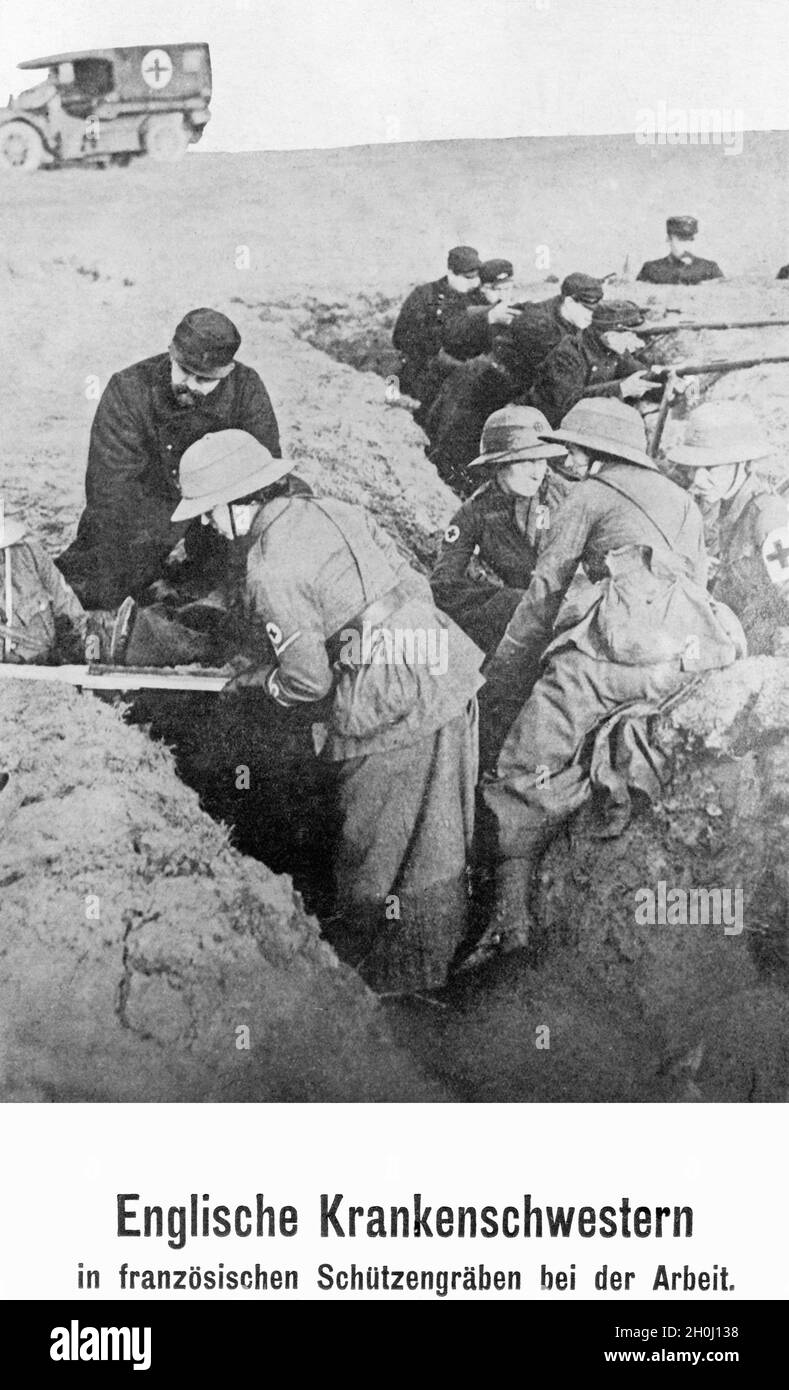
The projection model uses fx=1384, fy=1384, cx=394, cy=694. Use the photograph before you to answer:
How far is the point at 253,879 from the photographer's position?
17.8 ft

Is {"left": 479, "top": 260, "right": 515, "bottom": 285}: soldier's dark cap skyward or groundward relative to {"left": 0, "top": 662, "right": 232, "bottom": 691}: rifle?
skyward

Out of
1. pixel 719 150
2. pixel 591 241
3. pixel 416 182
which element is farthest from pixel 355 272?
pixel 719 150

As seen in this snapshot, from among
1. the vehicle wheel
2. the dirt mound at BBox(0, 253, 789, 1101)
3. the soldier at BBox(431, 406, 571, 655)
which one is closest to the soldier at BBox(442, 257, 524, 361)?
the soldier at BBox(431, 406, 571, 655)

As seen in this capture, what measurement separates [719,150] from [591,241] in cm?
61

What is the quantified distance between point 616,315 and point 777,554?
1.15 m

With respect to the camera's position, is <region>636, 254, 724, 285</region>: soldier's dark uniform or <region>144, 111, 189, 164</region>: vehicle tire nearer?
<region>636, 254, 724, 285</region>: soldier's dark uniform

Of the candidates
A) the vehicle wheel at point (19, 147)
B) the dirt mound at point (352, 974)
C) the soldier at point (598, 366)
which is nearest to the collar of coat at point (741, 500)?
the dirt mound at point (352, 974)

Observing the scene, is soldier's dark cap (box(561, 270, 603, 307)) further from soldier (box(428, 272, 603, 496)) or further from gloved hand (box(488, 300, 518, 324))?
gloved hand (box(488, 300, 518, 324))

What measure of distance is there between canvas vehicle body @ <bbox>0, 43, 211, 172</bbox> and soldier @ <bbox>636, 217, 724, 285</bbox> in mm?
1908

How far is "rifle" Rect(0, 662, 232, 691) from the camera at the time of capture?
5496 millimetres

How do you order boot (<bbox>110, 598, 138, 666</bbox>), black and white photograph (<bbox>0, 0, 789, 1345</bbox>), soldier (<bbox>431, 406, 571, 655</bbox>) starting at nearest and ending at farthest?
black and white photograph (<bbox>0, 0, 789, 1345</bbox>) < soldier (<bbox>431, 406, 571, 655</bbox>) < boot (<bbox>110, 598, 138, 666</bbox>)

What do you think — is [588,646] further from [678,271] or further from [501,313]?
[678,271]

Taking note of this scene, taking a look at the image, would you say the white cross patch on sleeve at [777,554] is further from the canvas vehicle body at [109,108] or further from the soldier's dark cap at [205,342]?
the canvas vehicle body at [109,108]
